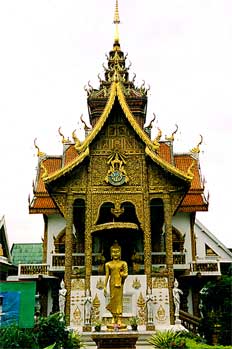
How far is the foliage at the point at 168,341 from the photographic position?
9953 mm

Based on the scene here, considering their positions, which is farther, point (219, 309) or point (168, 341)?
point (168, 341)

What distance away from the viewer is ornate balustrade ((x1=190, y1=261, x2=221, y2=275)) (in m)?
17.2

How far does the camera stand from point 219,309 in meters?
10.5

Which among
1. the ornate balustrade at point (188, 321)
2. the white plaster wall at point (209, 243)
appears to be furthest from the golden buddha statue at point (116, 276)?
the white plaster wall at point (209, 243)

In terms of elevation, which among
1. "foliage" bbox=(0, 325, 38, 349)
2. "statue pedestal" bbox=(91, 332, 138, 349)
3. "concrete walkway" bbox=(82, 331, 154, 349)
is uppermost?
"foliage" bbox=(0, 325, 38, 349)

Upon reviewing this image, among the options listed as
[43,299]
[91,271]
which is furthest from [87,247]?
[43,299]

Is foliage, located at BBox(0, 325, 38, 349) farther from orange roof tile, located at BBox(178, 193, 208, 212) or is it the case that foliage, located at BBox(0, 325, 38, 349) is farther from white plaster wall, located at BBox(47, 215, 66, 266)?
orange roof tile, located at BBox(178, 193, 208, 212)

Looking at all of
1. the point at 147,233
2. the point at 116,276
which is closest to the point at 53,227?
the point at 147,233

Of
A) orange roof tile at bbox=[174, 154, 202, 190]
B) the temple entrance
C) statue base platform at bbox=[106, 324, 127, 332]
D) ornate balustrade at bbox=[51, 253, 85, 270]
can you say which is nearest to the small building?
ornate balustrade at bbox=[51, 253, 85, 270]

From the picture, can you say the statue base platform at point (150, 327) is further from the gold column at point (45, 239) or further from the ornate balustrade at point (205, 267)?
the gold column at point (45, 239)

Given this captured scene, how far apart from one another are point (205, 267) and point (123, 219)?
11.3ft

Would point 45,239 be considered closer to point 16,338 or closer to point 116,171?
point 116,171

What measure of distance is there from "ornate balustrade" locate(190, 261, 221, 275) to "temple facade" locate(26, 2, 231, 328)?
1.4 inches

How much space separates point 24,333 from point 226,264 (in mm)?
14835
